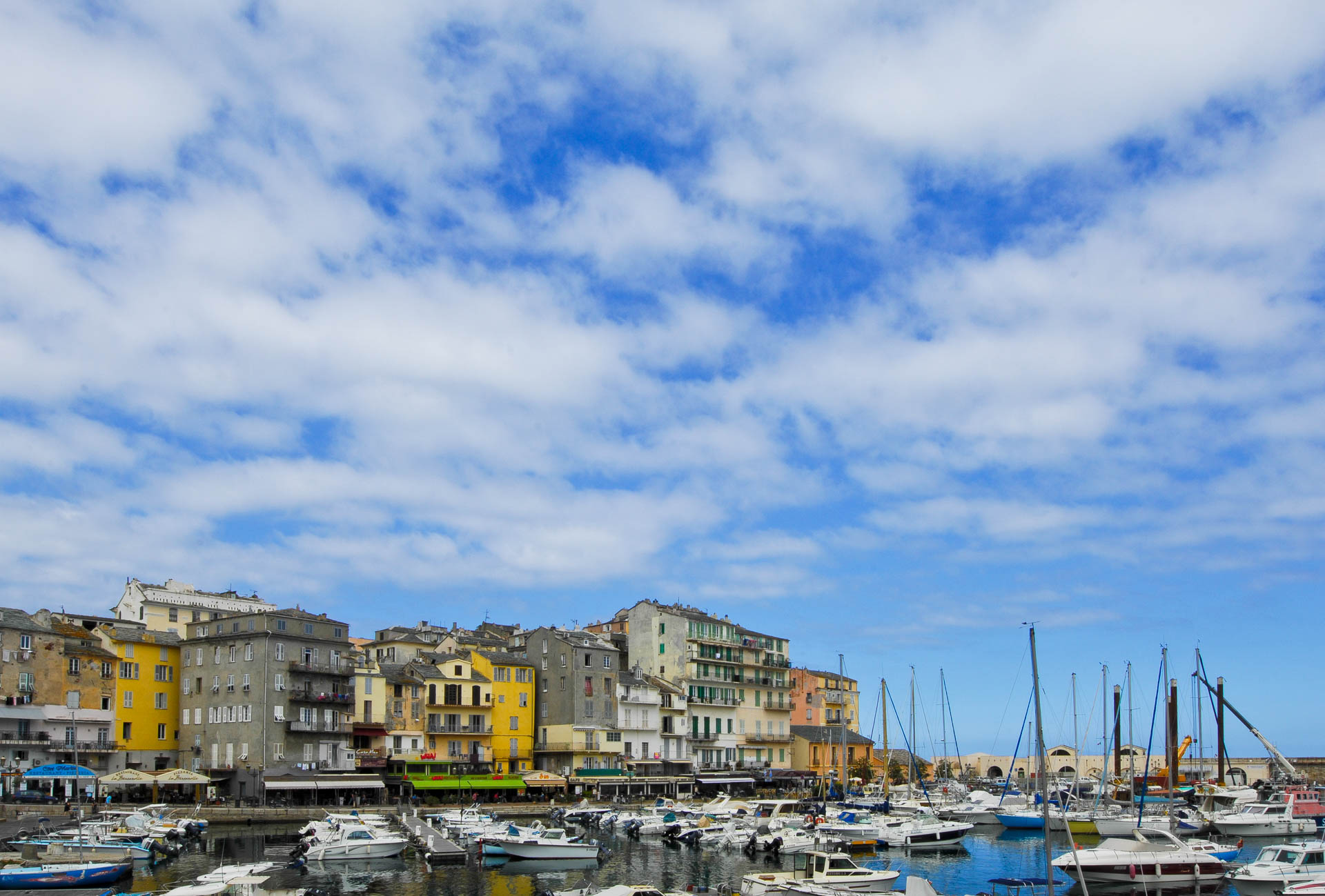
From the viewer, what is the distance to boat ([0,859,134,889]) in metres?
54.0

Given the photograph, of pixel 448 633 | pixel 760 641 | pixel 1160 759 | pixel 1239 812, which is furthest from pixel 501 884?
pixel 1160 759

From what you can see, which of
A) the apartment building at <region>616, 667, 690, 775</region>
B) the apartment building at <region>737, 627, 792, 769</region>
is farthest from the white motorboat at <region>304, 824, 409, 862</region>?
the apartment building at <region>737, 627, 792, 769</region>

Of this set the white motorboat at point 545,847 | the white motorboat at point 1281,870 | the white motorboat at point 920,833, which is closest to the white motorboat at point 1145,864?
the white motorboat at point 1281,870

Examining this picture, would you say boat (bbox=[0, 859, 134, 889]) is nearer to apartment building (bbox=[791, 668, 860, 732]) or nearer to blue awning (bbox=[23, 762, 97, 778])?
blue awning (bbox=[23, 762, 97, 778])

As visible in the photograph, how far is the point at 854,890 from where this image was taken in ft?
174

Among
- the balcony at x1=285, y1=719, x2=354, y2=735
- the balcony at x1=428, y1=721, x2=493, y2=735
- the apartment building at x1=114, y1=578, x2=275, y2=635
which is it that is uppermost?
the apartment building at x1=114, y1=578, x2=275, y2=635

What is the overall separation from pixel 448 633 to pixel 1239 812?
260 feet

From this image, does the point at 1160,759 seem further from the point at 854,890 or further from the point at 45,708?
the point at 45,708

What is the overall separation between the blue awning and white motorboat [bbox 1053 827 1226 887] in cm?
6477

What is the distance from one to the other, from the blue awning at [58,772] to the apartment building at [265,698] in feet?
44.9

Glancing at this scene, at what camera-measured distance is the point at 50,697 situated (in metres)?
93.8

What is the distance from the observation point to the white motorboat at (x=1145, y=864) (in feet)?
193

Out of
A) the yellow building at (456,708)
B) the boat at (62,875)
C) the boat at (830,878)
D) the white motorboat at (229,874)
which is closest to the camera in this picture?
the white motorboat at (229,874)

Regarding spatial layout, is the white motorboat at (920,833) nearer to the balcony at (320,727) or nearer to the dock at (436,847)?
the dock at (436,847)
